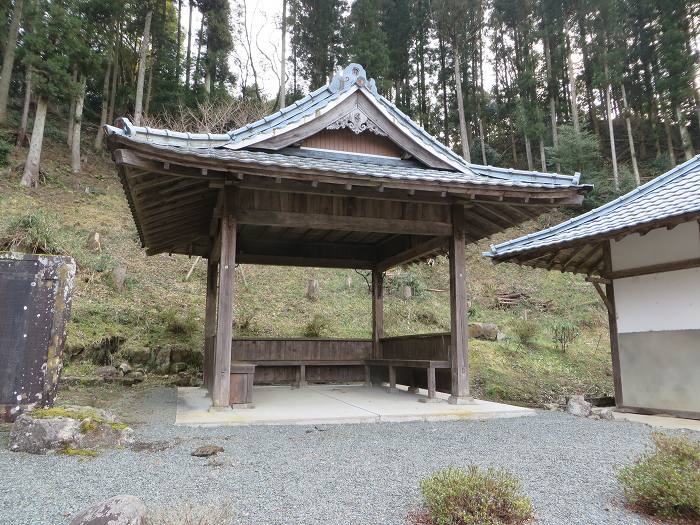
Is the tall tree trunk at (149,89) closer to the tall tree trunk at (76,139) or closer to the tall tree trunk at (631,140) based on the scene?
the tall tree trunk at (76,139)

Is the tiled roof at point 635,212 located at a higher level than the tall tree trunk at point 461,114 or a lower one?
lower

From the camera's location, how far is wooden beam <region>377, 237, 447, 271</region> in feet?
26.1

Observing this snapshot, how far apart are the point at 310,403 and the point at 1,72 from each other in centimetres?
2394

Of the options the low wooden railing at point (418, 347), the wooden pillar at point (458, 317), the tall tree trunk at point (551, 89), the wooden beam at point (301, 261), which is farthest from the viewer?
the tall tree trunk at point (551, 89)

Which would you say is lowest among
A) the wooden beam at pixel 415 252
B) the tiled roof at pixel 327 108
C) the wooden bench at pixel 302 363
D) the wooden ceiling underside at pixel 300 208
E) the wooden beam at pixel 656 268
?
the wooden bench at pixel 302 363

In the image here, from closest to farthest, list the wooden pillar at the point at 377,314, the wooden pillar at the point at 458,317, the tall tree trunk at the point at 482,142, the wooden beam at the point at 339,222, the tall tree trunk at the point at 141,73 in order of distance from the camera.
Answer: the wooden beam at the point at 339,222 → the wooden pillar at the point at 458,317 → the wooden pillar at the point at 377,314 → the tall tree trunk at the point at 141,73 → the tall tree trunk at the point at 482,142

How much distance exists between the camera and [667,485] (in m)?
2.80

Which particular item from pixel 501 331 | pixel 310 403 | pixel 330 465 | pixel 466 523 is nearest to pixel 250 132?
pixel 310 403

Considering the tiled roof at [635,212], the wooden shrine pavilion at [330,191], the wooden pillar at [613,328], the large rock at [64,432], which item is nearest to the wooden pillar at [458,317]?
the wooden shrine pavilion at [330,191]

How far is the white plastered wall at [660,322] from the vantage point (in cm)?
644

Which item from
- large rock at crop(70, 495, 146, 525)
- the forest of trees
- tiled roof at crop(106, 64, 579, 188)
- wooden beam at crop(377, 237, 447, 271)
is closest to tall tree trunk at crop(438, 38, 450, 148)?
the forest of trees

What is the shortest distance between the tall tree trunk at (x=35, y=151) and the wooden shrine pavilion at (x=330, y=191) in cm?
1266

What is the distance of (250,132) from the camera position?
7234 millimetres

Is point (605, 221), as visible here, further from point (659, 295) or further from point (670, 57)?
point (670, 57)
